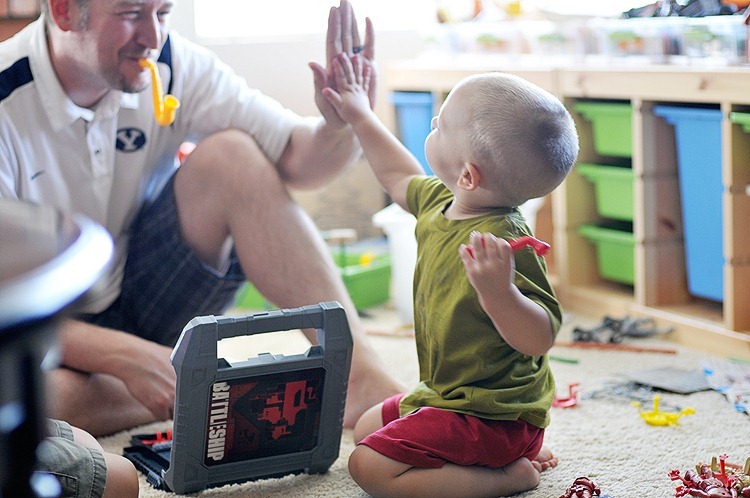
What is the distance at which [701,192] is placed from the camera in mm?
1870

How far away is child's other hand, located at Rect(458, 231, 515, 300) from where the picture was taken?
3.36ft

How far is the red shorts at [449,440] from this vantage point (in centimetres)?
113

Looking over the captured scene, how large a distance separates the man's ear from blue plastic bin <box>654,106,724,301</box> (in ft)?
3.52

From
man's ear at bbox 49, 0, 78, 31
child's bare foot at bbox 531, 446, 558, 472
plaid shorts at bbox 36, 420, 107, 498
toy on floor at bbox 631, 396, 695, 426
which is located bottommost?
toy on floor at bbox 631, 396, 695, 426

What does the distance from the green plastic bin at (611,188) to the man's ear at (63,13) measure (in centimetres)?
112

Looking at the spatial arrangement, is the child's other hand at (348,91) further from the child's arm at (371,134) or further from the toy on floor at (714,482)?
the toy on floor at (714,482)

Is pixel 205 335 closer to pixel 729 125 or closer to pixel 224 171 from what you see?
pixel 224 171

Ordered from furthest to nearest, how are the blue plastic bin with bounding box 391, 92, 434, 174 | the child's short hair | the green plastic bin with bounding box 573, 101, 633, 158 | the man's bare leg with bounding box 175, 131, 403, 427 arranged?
the blue plastic bin with bounding box 391, 92, 434, 174 < the green plastic bin with bounding box 573, 101, 633, 158 < the man's bare leg with bounding box 175, 131, 403, 427 < the child's short hair

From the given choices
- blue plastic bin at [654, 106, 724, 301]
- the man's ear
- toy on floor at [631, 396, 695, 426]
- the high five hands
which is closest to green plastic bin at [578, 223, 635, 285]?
blue plastic bin at [654, 106, 724, 301]

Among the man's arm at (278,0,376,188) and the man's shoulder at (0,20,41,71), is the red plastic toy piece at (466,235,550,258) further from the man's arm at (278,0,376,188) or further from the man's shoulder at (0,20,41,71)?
the man's shoulder at (0,20,41,71)

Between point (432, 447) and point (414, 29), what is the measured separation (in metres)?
2.02

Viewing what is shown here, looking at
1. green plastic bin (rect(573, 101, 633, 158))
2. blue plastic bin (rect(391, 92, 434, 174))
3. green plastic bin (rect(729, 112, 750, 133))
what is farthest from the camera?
blue plastic bin (rect(391, 92, 434, 174))

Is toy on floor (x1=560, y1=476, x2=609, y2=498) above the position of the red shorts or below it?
below

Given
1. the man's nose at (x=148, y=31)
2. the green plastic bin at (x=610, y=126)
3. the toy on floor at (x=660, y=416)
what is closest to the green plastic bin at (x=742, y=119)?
the green plastic bin at (x=610, y=126)
